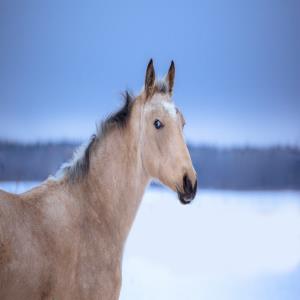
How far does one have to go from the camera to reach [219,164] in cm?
261

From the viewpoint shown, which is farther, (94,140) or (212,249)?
(212,249)

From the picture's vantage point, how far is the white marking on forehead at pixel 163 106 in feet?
5.71

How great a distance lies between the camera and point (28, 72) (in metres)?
2.62

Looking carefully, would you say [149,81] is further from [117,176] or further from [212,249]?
[212,249]

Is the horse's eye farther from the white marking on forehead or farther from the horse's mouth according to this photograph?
the horse's mouth

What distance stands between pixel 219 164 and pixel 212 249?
46cm

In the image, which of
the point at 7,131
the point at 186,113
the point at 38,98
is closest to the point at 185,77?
the point at 186,113

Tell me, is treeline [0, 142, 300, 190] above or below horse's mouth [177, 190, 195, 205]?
above

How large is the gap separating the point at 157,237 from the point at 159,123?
932 mm

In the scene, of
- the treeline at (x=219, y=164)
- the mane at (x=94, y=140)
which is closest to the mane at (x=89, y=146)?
the mane at (x=94, y=140)

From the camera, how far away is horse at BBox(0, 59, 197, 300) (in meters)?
1.48

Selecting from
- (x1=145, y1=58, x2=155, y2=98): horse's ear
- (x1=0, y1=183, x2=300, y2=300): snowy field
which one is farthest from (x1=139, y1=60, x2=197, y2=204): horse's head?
(x1=0, y1=183, x2=300, y2=300): snowy field

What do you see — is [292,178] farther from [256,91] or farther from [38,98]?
[38,98]

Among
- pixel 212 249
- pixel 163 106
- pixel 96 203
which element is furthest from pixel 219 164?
pixel 96 203
